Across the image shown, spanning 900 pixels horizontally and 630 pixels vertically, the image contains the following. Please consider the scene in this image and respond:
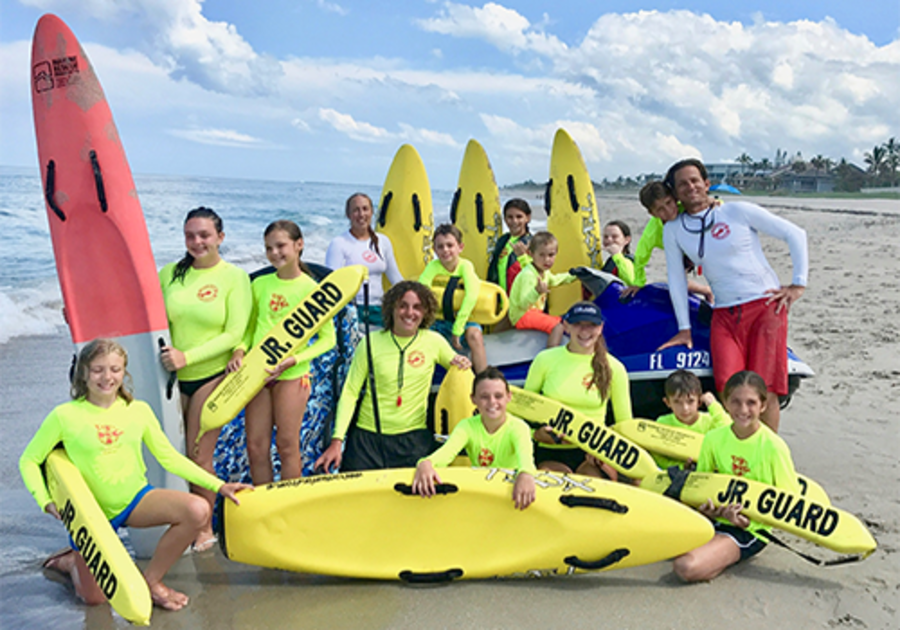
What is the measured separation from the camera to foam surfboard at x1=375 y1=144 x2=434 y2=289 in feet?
18.4

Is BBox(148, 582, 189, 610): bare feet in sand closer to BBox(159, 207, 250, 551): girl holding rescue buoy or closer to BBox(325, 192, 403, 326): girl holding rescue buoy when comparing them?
BBox(159, 207, 250, 551): girl holding rescue buoy

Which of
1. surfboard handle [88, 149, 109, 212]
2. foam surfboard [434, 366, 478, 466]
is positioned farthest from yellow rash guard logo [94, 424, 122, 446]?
foam surfboard [434, 366, 478, 466]

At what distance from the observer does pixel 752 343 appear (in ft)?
11.5

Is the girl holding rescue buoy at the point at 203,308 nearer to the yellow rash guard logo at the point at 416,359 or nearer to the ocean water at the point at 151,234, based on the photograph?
the yellow rash guard logo at the point at 416,359

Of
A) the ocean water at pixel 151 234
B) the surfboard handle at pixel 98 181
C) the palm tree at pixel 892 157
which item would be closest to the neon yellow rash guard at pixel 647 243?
the surfboard handle at pixel 98 181

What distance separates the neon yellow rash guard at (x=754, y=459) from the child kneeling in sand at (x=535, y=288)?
1289 millimetres

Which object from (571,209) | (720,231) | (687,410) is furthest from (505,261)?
(687,410)

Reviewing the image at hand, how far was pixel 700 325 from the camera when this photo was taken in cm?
392

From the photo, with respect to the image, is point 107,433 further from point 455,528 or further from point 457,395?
point 457,395

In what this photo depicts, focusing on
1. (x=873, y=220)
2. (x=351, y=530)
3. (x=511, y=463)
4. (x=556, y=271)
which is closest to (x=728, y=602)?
(x=511, y=463)

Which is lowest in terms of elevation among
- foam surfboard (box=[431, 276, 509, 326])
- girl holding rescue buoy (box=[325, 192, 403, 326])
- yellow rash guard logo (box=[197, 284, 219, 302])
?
foam surfboard (box=[431, 276, 509, 326])

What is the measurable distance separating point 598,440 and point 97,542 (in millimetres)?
2016

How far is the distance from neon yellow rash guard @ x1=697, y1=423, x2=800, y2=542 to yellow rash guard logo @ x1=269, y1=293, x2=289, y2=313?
1945 millimetres

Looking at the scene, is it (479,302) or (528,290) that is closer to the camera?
(479,302)
